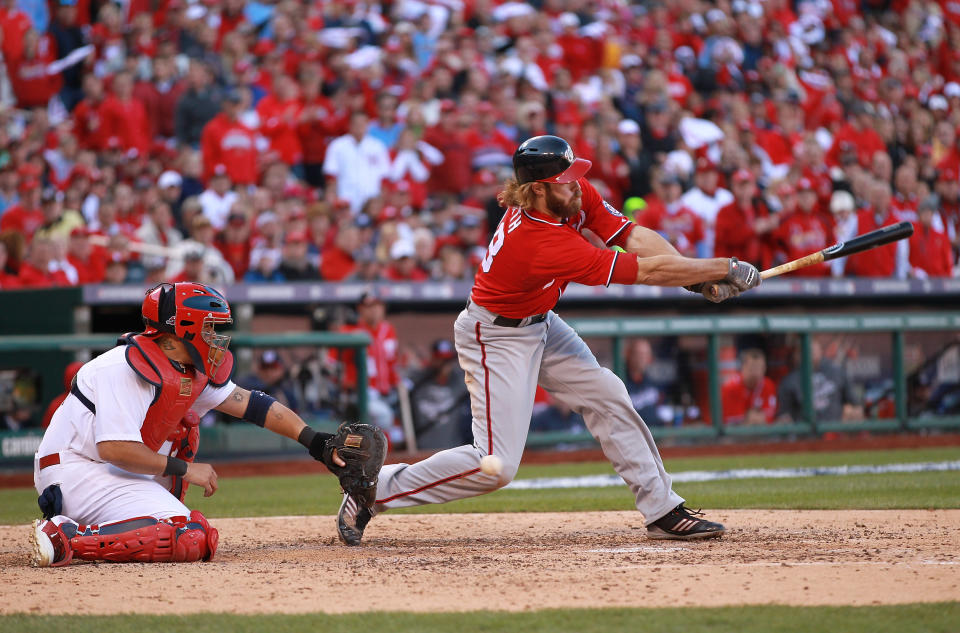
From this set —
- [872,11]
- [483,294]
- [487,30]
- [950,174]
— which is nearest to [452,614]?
[483,294]

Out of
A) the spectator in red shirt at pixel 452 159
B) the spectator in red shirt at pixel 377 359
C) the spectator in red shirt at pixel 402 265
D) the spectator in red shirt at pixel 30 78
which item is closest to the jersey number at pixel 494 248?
the spectator in red shirt at pixel 377 359

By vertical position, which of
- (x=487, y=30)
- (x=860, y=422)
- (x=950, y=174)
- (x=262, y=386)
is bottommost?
(x=860, y=422)

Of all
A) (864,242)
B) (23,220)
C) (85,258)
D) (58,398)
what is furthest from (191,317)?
(23,220)

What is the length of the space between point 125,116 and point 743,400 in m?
6.46

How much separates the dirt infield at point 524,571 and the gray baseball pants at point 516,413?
0.24 m

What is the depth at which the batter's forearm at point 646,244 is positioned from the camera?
5035 millimetres

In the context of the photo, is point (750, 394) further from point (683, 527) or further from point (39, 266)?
point (39, 266)

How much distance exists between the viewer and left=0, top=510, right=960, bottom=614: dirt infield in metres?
3.58

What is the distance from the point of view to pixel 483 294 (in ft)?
16.3

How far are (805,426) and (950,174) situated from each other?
5770mm

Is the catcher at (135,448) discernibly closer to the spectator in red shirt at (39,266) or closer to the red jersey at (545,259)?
the red jersey at (545,259)

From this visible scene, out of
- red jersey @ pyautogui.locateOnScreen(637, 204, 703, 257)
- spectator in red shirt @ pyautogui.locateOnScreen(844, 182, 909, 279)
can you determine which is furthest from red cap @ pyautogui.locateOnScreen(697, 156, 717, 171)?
spectator in red shirt @ pyautogui.locateOnScreen(844, 182, 909, 279)

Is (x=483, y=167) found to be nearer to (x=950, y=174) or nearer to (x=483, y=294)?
(x=950, y=174)

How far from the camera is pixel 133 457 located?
14.4 feet
